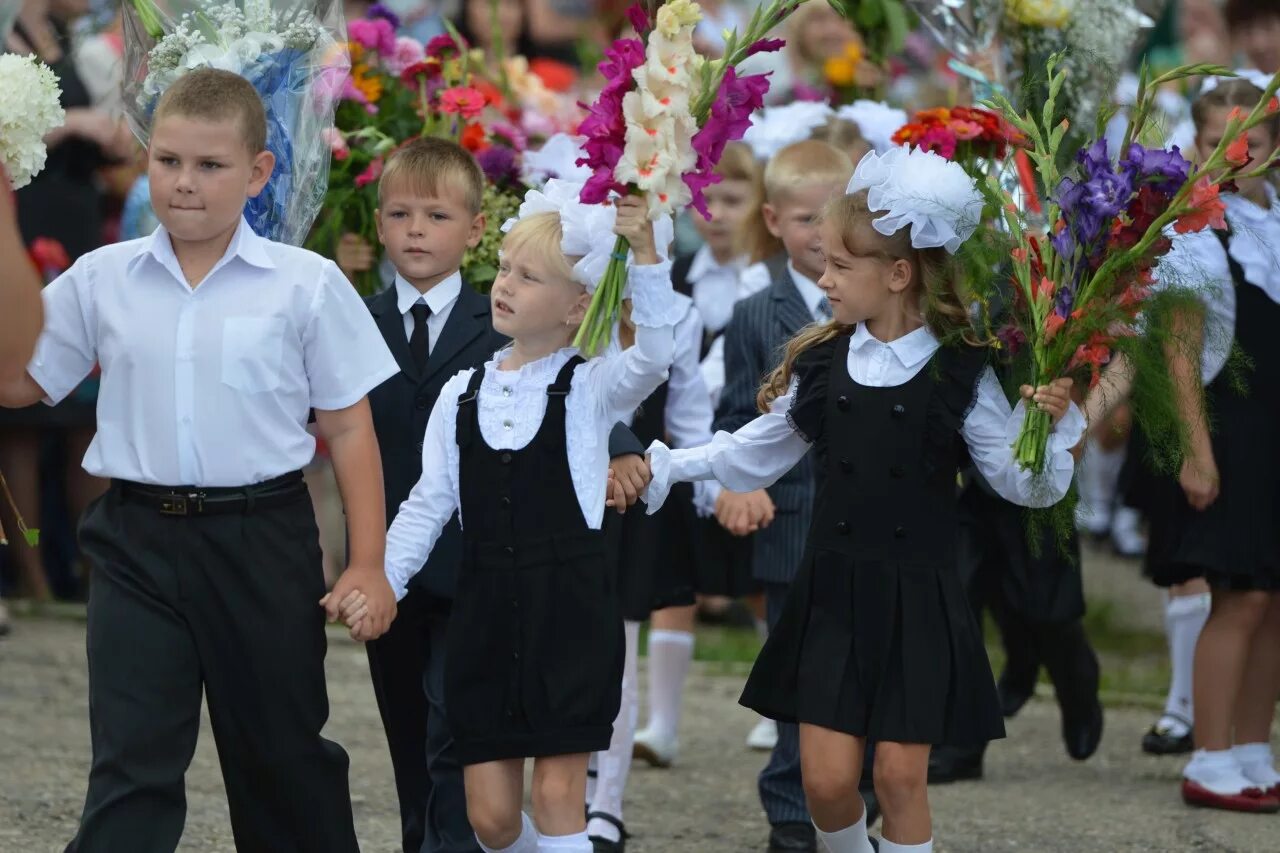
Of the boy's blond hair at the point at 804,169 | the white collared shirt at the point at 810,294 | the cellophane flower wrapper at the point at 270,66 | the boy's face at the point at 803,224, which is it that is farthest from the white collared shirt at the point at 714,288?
the cellophane flower wrapper at the point at 270,66

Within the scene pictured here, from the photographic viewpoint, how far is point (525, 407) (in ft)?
14.8

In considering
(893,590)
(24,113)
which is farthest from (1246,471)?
(24,113)

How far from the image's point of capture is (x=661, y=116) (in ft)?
13.5

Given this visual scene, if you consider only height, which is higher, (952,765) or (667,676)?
(667,676)

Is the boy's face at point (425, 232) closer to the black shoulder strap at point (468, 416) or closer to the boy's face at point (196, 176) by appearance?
the black shoulder strap at point (468, 416)

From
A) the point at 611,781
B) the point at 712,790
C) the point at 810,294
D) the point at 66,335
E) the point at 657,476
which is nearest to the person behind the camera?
the point at 66,335

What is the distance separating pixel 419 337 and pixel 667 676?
218 cm

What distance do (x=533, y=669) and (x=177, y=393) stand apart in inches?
38.8

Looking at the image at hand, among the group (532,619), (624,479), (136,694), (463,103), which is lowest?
(136,694)

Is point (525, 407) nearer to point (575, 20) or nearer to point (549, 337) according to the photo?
point (549, 337)

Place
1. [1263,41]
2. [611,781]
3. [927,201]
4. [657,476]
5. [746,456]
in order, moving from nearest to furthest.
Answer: [927,201] → [657,476] → [746,456] → [611,781] → [1263,41]

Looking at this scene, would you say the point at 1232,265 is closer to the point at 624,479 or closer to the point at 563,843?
the point at 624,479

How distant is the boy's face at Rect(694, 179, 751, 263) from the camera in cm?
760

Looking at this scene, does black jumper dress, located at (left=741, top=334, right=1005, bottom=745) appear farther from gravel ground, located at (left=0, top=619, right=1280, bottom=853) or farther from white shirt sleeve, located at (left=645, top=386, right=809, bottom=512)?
gravel ground, located at (left=0, top=619, right=1280, bottom=853)
